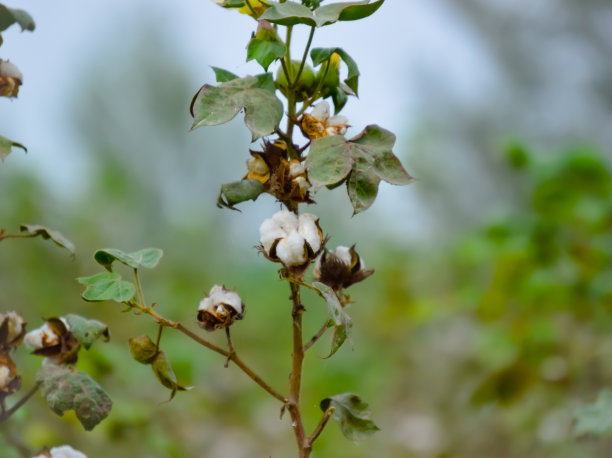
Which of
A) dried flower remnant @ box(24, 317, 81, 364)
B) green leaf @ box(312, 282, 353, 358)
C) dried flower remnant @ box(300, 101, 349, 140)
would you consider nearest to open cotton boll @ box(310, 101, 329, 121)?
dried flower remnant @ box(300, 101, 349, 140)

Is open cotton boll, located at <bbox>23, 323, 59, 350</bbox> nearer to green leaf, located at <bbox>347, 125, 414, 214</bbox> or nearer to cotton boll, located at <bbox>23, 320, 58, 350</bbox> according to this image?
cotton boll, located at <bbox>23, 320, 58, 350</bbox>

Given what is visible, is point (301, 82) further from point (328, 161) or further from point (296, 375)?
point (296, 375)

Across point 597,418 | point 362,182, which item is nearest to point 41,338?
point 362,182

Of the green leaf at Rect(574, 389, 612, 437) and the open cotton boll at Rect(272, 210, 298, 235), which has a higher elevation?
the green leaf at Rect(574, 389, 612, 437)

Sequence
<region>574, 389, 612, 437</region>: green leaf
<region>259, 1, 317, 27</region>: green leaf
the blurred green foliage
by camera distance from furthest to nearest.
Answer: the blurred green foliage, <region>574, 389, 612, 437</region>: green leaf, <region>259, 1, 317, 27</region>: green leaf

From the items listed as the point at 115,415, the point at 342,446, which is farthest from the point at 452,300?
the point at 115,415

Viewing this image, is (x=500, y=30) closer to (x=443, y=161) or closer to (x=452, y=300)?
(x=443, y=161)

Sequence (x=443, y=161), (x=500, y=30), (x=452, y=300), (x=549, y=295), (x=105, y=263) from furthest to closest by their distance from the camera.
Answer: (x=443, y=161)
(x=500, y=30)
(x=452, y=300)
(x=549, y=295)
(x=105, y=263)
